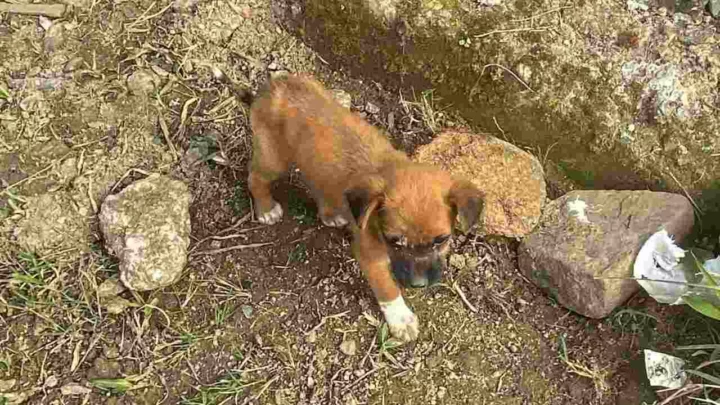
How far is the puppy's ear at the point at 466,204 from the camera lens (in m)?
4.24

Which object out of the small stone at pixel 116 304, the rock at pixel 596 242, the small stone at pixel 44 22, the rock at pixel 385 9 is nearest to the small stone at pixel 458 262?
the rock at pixel 596 242

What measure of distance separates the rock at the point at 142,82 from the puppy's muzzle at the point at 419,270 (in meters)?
2.62

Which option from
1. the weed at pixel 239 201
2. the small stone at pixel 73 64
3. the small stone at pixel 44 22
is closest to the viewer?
the weed at pixel 239 201

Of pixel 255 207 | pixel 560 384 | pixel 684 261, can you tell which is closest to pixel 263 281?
pixel 255 207

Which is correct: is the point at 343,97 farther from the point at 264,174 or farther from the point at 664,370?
the point at 664,370

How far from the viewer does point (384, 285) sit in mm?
4988

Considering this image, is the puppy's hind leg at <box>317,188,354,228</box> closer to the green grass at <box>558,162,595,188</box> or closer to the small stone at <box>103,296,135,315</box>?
the small stone at <box>103,296,135,315</box>

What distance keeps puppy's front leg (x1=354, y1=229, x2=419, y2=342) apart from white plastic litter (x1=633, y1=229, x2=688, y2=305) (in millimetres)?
1415

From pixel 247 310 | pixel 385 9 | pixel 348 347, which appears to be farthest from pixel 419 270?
pixel 385 9

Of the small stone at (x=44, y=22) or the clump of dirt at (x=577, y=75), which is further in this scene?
the small stone at (x=44, y=22)

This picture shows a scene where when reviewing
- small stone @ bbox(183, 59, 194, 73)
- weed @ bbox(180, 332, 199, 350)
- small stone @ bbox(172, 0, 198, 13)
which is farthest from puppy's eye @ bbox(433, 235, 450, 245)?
small stone @ bbox(172, 0, 198, 13)

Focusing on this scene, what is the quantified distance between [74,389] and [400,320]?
80.6 inches

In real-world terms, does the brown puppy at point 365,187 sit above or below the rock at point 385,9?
below

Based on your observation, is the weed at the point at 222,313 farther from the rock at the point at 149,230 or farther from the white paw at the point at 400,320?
the white paw at the point at 400,320
